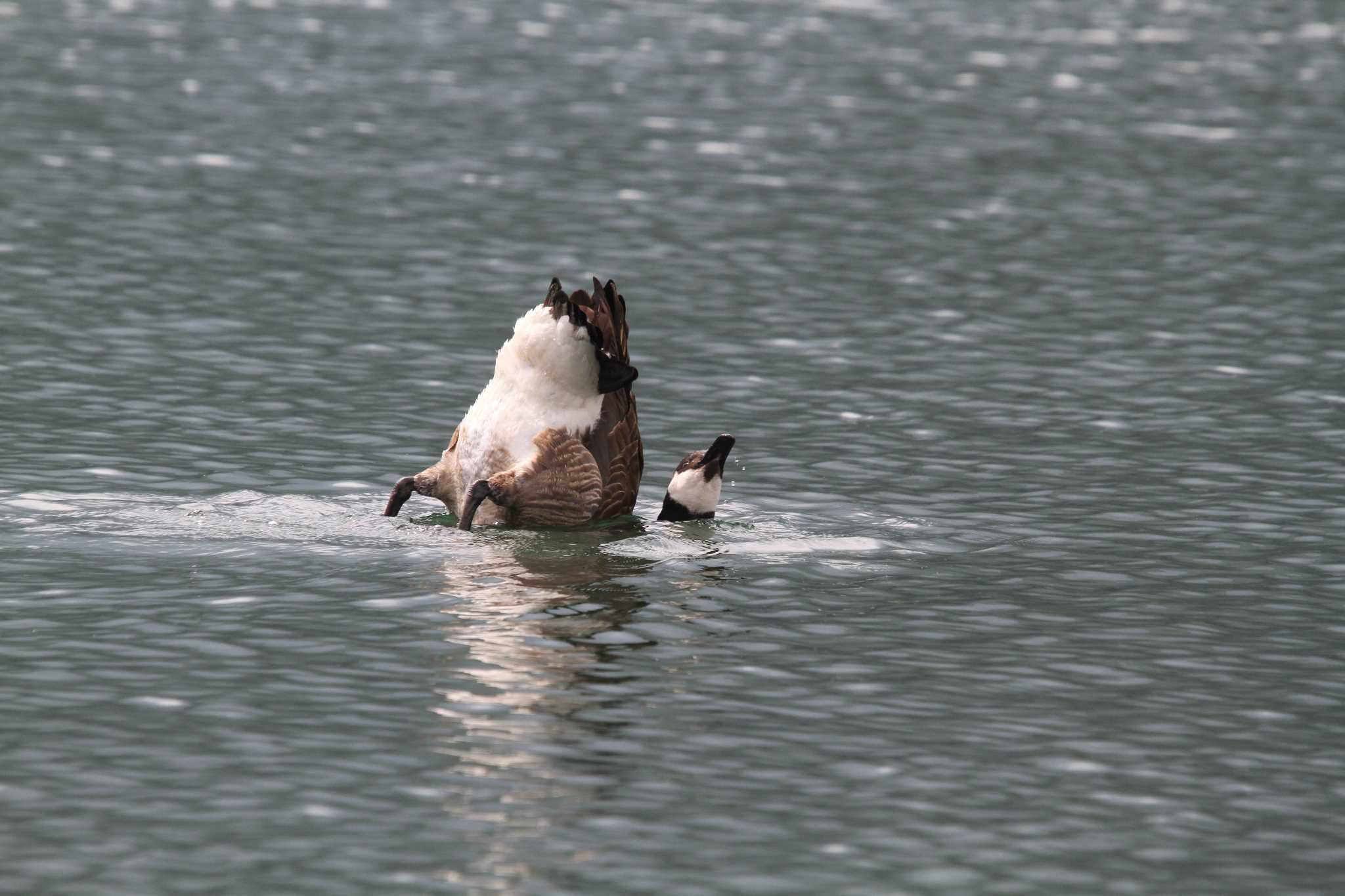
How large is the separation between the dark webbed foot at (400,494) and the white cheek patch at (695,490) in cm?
229

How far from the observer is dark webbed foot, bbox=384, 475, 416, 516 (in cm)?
Result: 1895

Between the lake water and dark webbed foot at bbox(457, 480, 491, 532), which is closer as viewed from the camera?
the lake water

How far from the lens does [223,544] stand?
18406 millimetres

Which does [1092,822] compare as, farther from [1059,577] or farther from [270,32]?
[270,32]

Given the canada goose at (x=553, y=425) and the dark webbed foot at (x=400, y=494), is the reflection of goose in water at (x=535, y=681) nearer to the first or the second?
the canada goose at (x=553, y=425)

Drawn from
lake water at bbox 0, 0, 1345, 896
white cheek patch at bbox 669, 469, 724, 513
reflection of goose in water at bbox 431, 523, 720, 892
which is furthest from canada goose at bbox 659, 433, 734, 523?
reflection of goose in water at bbox 431, 523, 720, 892

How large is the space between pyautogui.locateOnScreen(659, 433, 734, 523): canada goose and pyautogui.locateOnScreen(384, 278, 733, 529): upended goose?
192mm

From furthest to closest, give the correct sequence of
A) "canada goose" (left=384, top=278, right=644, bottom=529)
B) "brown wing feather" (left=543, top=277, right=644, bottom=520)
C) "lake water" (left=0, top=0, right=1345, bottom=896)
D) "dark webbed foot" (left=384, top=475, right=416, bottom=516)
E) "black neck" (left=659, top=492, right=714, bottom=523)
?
"black neck" (left=659, top=492, right=714, bottom=523), "dark webbed foot" (left=384, top=475, right=416, bottom=516), "brown wing feather" (left=543, top=277, right=644, bottom=520), "canada goose" (left=384, top=278, right=644, bottom=529), "lake water" (left=0, top=0, right=1345, bottom=896)

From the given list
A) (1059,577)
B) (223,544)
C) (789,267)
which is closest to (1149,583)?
(1059,577)

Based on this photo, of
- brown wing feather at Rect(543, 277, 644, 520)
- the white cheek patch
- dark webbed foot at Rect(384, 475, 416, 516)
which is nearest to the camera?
brown wing feather at Rect(543, 277, 644, 520)

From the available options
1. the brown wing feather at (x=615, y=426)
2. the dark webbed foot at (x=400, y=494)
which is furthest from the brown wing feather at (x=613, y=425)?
the dark webbed foot at (x=400, y=494)

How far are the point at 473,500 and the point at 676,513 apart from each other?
2104 millimetres

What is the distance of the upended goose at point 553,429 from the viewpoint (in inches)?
718

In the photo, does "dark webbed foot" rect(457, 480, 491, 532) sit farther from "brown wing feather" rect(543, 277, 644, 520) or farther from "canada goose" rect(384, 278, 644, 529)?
"brown wing feather" rect(543, 277, 644, 520)
